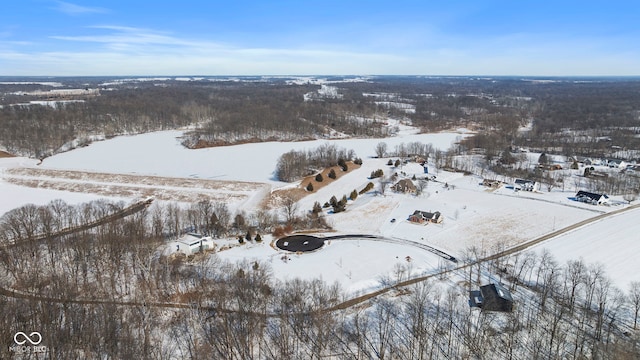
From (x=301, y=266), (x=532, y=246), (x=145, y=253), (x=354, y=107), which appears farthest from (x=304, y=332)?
(x=354, y=107)

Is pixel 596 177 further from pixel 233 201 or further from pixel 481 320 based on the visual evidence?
pixel 233 201

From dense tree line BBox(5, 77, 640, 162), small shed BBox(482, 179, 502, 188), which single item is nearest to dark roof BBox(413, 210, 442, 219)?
small shed BBox(482, 179, 502, 188)

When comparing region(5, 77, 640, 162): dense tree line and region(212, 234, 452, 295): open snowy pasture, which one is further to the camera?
region(5, 77, 640, 162): dense tree line

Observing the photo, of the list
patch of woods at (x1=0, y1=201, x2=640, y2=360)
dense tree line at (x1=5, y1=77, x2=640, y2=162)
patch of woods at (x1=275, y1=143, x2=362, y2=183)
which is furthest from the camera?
dense tree line at (x1=5, y1=77, x2=640, y2=162)

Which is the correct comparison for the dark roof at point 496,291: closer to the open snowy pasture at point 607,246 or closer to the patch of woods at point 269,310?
the patch of woods at point 269,310

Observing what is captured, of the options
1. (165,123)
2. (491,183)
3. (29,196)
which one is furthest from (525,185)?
(165,123)

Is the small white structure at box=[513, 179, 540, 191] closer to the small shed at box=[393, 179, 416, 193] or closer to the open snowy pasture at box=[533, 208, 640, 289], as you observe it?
the open snowy pasture at box=[533, 208, 640, 289]

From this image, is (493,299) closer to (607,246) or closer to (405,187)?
(607,246)
